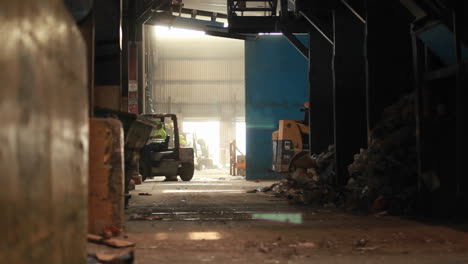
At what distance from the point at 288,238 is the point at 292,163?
878cm

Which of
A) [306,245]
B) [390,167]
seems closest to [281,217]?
[390,167]

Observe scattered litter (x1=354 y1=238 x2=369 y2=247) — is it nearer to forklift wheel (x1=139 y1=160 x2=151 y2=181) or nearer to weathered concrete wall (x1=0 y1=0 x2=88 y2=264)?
weathered concrete wall (x1=0 y1=0 x2=88 y2=264)

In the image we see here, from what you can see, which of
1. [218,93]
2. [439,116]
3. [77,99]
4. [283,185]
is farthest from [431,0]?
[218,93]

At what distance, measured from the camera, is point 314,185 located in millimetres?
11695

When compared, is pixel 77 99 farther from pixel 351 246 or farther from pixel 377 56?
pixel 377 56

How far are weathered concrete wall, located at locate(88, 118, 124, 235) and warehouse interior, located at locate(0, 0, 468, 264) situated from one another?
0.04ft

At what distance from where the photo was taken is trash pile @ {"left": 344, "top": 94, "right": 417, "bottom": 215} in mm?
8242

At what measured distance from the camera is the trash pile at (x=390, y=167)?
27.0 ft

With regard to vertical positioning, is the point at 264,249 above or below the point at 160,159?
below

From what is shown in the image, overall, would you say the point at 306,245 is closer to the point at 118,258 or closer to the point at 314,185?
the point at 118,258

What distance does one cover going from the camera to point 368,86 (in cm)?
938

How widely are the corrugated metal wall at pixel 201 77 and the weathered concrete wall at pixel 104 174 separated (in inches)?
1601

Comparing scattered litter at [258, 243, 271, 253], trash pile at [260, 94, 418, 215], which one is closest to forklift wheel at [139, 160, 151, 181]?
trash pile at [260, 94, 418, 215]

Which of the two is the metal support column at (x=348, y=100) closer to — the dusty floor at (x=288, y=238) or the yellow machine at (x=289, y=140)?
the dusty floor at (x=288, y=238)
